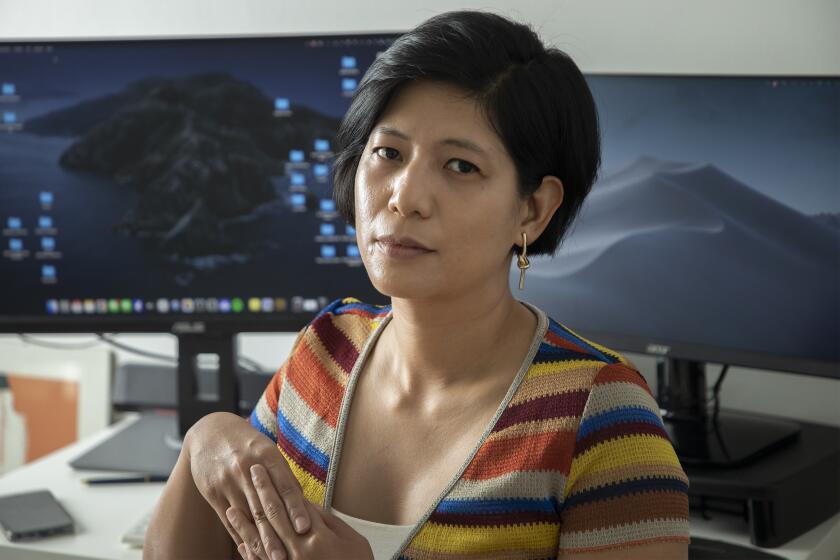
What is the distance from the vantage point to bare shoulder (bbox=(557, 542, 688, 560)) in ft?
3.23

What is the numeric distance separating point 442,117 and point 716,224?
569 mm

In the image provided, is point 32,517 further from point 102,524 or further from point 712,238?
point 712,238

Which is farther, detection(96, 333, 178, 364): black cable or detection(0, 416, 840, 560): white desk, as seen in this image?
detection(96, 333, 178, 364): black cable

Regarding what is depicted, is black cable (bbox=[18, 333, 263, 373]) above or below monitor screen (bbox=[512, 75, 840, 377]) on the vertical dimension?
below

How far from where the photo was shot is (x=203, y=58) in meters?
1.66

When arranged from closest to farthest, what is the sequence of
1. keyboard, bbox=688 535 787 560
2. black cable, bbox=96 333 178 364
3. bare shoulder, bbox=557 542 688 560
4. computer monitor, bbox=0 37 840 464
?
1. bare shoulder, bbox=557 542 688 560
2. keyboard, bbox=688 535 787 560
3. computer monitor, bbox=0 37 840 464
4. black cable, bbox=96 333 178 364

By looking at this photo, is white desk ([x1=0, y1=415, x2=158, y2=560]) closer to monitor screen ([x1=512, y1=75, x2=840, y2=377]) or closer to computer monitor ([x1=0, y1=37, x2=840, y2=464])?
computer monitor ([x1=0, y1=37, x2=840, y2=464])

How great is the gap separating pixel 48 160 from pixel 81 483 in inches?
21.0

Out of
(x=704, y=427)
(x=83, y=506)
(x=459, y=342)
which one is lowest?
(x=83, y=506)

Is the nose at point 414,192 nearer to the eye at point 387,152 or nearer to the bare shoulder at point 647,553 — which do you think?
the eye at point 387,152

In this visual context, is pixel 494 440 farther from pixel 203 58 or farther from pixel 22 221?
pixel 22 221

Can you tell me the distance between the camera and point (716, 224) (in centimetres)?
145

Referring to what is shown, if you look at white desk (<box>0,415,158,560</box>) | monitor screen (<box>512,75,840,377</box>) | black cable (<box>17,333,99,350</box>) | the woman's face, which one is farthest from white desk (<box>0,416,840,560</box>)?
the woman's face

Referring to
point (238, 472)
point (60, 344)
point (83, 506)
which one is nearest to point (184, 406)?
point (83, 506)
